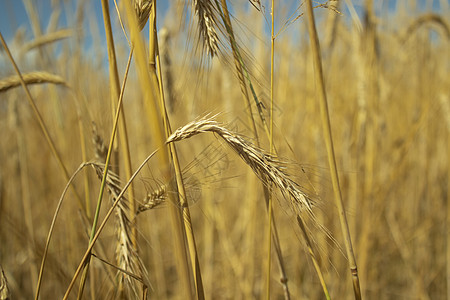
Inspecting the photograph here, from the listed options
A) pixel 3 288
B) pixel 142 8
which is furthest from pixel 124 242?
pixel 142 8

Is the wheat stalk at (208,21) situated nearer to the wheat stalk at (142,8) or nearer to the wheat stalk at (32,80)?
the wheat stalk at (142,8)

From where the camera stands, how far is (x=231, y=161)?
0.49 m

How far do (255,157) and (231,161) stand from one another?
0.34ft

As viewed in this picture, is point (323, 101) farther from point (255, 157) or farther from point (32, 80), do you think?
point (32, 80)

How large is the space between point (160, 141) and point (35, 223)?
5.39ft

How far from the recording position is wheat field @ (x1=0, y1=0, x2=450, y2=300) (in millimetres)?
463

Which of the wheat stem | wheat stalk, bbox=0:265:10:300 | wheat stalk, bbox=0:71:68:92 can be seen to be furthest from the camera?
wheat stalk, bbox=0:71:68:92

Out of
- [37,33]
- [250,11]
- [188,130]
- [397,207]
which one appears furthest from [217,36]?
[397,207]

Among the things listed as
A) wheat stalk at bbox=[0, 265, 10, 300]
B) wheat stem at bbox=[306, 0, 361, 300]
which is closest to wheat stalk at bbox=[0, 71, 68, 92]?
wheat stalk at bbox=[0, 265, 10, 300]

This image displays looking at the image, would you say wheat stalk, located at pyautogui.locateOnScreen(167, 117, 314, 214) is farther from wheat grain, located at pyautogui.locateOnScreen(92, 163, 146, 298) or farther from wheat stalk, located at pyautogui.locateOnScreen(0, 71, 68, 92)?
wheat stalk, located at pyautogui.locateOnScreen(0, 71, 68, 92)

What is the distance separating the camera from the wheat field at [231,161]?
18.2 inches

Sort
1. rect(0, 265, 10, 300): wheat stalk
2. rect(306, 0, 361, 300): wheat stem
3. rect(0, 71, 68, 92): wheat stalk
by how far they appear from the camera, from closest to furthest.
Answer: rect(306, 0, 361, 300): wheat stem → rect(0, 265, 10, 300): wheat stalk → rect(0, 71, 68, 92): wheat stalk

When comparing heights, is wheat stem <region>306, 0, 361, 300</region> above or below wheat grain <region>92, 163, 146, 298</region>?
above

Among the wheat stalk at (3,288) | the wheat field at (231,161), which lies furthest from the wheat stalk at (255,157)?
the wheat stalk at (3,288)
